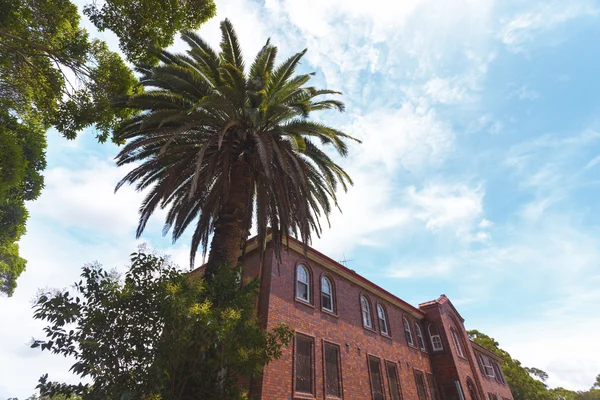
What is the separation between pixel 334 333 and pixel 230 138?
9586 mm

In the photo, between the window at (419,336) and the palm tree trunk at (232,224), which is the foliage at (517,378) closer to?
the window at (419,336)

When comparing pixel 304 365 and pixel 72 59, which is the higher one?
pixel 72 59

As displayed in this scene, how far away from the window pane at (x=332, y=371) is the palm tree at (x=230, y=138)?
605cm

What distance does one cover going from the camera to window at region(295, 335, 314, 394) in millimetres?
11484

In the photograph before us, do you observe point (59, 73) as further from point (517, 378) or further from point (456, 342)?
point (517, 378)

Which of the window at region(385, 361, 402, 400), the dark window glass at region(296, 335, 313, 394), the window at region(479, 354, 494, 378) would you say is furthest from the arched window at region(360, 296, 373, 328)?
the window at region(479, 354, 494, 378)

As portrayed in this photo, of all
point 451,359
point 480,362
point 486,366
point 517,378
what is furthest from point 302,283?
point 517,378

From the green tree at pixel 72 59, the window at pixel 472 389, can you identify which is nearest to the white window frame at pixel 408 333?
the window at pixel 472 389

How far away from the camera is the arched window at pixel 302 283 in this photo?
13.4m

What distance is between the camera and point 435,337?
71.3ft

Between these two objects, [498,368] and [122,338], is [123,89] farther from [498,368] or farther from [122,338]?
[498,368]

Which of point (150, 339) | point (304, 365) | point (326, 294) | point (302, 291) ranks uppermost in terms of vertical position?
point (326, 294)

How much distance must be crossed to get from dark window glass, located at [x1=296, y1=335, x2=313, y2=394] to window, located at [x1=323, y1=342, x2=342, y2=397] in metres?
0.84

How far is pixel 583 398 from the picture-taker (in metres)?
80.6
